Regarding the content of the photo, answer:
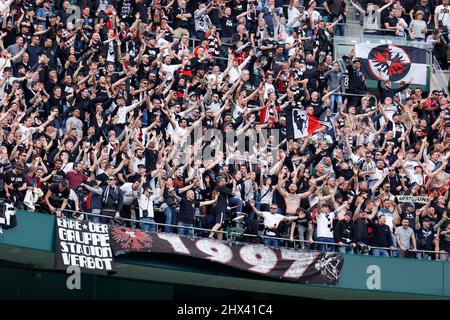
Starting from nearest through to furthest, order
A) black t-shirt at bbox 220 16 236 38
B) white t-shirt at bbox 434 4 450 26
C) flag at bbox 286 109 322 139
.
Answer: flag at bbox 286 109 322 139 < black t-shirt at bbox 220 16 236 38 < white t-shirt at bbox 434 4 450 26

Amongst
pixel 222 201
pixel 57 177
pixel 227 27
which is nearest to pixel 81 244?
pixel 57 177

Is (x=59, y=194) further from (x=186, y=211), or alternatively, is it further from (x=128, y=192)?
→ (x=186, y=211)

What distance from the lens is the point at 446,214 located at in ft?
111

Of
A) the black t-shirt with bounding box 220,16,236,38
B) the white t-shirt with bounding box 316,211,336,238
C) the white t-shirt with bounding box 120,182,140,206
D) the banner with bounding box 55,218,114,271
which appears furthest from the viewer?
the black t-shirt with bounding box 220,16,236,38

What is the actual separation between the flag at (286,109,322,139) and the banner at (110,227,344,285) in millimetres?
3603

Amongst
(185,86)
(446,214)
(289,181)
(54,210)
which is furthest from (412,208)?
(54,210)

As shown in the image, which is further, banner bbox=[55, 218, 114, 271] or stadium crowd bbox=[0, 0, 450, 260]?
stadium crowd bbox=[0, 0, 450, 260]

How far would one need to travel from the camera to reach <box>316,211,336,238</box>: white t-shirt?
108ft

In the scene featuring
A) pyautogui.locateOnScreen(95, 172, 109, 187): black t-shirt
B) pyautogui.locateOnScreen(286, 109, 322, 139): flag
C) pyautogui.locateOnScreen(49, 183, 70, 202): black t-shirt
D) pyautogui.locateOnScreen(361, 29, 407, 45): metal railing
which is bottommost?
pyautogui.locateOnScreen(49, 183, 70, 202): black t-shirt

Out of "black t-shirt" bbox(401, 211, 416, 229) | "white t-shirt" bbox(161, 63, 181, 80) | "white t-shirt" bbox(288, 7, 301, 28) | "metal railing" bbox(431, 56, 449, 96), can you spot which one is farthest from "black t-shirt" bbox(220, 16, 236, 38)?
"black t-shirt" bbox(401, 211, 416, 229)

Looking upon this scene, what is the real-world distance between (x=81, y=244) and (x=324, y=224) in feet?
17.5

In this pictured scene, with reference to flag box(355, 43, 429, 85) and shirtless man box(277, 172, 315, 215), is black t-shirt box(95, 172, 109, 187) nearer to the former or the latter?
shirtless man box(277, 172, 315, 215)

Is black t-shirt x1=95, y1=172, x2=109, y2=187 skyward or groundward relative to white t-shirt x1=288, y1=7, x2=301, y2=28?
groundward

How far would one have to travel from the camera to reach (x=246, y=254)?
32.4 m
